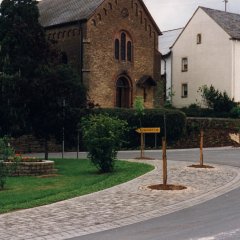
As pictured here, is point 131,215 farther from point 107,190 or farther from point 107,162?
point 107,162

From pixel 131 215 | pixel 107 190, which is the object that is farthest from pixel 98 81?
pixel 131 215

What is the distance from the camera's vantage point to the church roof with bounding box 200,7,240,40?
5458 cm

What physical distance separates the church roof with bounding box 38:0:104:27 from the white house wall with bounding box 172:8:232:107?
13.5 metres

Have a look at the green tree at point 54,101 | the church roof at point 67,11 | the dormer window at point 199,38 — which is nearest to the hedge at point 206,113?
the dormer window at point 199,38

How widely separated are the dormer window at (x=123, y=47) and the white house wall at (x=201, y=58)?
32.9 feet

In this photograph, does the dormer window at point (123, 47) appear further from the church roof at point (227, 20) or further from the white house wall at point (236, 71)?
the white house wall at point (236, 71)

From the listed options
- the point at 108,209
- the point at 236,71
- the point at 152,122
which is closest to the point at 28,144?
the point at 152,122

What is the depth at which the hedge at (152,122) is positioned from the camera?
37.7m

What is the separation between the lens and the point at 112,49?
160 ft

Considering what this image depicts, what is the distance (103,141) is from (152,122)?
18.8 metres

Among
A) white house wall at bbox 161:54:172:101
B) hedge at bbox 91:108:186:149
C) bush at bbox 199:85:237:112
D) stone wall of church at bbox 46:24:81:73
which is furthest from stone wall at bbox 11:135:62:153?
white house wall at bbox 161:54:172:101

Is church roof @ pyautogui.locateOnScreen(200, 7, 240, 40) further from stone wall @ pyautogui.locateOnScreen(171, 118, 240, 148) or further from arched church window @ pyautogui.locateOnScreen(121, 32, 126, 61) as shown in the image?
stone wall @ pyautogui.locateOnScreen(171, 118, 240, 148)

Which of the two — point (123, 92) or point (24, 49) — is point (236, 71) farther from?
point (24, 49)

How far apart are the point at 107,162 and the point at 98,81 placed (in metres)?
27.9
